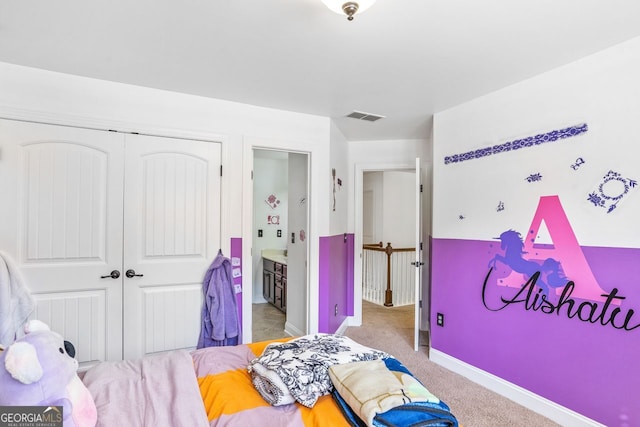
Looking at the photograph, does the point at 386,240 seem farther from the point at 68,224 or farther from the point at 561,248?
the point at 68,224

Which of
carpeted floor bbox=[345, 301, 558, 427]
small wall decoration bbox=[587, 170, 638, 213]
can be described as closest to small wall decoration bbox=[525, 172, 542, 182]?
small wall decoration bbox=[587, 170, 638, 213]

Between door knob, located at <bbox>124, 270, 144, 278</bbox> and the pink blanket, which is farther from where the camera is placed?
door knob, located at <bbox>124, 270, 144, 278</bbox>

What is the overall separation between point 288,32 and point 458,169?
194cm

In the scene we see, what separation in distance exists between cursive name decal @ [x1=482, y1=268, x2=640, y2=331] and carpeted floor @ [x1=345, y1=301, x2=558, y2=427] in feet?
2.24

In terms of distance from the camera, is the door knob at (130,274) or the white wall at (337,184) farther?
the white wall at (337,184)

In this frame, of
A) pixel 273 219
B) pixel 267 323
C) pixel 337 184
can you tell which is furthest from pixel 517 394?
pixel 273 219

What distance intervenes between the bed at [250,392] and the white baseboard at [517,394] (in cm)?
159

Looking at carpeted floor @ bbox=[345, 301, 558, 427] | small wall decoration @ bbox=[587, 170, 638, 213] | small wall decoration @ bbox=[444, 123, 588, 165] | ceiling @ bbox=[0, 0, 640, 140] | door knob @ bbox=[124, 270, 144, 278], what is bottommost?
carpeted floor @ bbox=[345, 301, 558, 427]

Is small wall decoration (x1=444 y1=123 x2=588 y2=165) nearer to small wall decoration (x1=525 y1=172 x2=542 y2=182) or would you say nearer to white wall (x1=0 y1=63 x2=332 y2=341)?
small wall decoration (x1=525 y1=172 x2=542 y2=182)

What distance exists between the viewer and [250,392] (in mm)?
1380

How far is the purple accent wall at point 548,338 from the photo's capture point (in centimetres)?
194

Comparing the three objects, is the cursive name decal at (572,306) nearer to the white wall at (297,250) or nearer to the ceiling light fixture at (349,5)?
the white wall at (297,250)

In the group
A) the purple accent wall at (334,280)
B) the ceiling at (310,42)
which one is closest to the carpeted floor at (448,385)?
the purple accent wall at (334,280)

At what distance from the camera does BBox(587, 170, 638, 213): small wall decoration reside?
1950 mm
